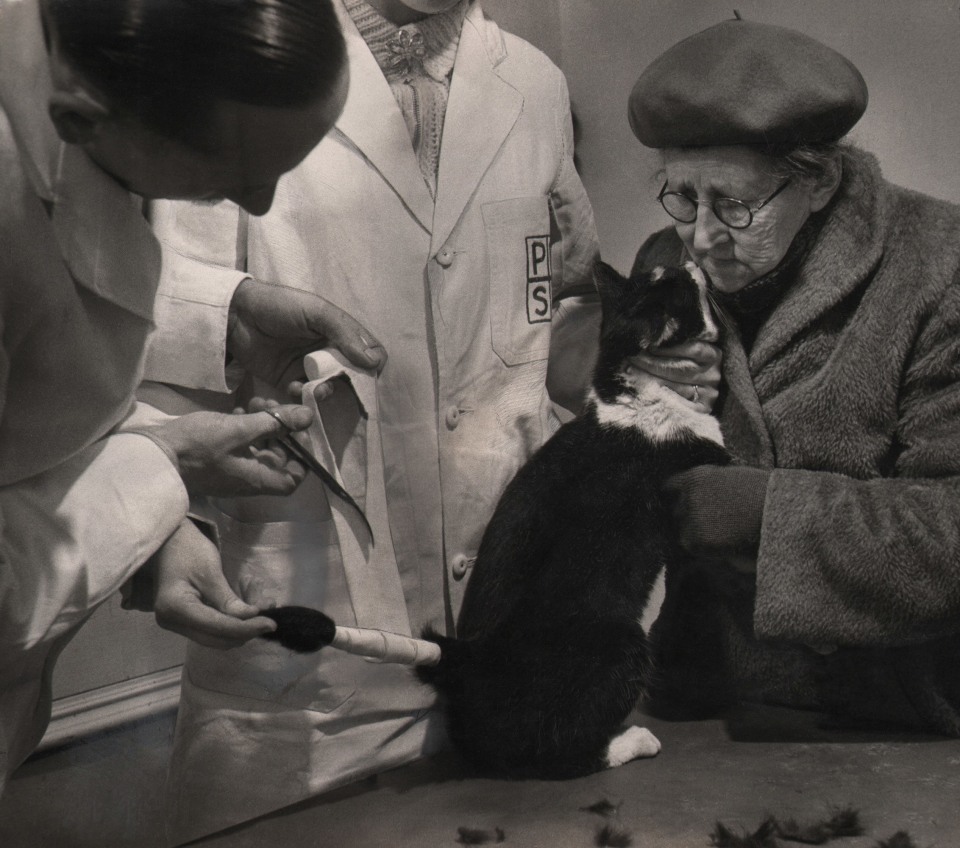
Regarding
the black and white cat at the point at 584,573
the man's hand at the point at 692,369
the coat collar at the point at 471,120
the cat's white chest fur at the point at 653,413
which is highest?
the coat collar at the point at 471,120

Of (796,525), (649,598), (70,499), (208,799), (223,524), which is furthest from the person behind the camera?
(649,598)

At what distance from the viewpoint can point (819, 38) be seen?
147 cm

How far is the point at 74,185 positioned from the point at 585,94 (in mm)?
812

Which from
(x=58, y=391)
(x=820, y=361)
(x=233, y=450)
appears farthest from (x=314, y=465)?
(x=820, y=361)

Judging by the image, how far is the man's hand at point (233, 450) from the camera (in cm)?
104

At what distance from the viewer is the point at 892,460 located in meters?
1.41

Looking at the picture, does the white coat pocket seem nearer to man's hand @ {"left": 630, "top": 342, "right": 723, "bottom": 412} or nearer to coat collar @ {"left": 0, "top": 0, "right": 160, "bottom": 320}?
man's hand @ {"left": 630, "top": 342, "right": 723, "bottom": 412}

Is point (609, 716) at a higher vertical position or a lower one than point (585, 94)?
lower

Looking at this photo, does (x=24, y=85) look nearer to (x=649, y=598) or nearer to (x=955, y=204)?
(x=649, y=598)

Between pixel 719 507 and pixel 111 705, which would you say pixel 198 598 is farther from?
pixel 719 507

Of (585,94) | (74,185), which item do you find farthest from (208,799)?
(585,94)

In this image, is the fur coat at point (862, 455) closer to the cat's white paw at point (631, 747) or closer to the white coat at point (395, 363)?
the cat's white paw at point (631, 747)

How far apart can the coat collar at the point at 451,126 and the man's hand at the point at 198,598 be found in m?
0.45

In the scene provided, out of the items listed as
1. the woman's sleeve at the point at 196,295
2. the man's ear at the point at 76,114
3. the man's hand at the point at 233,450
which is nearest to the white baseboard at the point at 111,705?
the man's hand at the point at 233,450
